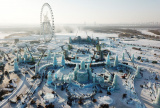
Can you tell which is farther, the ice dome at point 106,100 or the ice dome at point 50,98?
the ice dome at point 50,98

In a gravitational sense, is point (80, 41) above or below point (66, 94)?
above

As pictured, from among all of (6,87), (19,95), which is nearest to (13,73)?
(6,87)

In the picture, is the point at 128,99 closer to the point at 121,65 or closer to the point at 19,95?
the point at 121,65

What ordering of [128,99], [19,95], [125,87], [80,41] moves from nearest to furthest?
[128,99], [19,95], [125,87], [80,41]

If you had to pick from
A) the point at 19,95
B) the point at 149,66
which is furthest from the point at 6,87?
the point at 149,66

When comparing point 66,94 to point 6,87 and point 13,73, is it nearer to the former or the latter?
point 6,87

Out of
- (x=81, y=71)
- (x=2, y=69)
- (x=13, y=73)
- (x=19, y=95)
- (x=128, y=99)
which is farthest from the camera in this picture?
(x=2, y=69)

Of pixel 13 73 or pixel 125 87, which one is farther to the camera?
pixel 13 73

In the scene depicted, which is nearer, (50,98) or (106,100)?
(106,100)

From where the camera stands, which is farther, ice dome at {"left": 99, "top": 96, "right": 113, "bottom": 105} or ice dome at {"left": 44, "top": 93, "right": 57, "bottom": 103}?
ice dome at {"left": 44, "top": 93, "right": 57, "bottom": 103}
